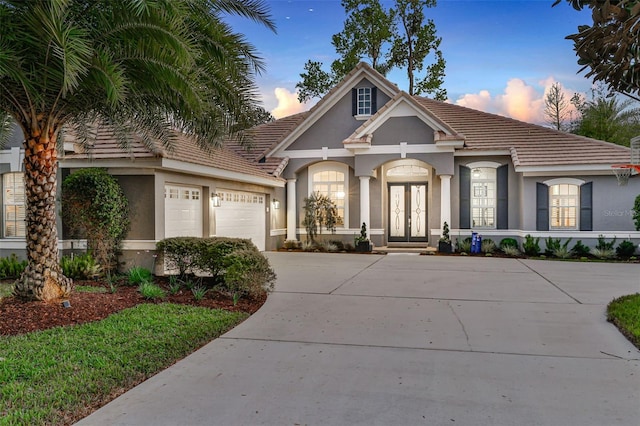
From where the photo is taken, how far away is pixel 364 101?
764 inches

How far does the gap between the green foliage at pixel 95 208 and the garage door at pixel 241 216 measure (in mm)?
3777

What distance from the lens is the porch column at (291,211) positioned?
19406 mm

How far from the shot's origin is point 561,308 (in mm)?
7887

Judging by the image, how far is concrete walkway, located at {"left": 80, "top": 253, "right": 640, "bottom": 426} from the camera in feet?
12.9

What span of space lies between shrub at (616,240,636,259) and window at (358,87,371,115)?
10.6m

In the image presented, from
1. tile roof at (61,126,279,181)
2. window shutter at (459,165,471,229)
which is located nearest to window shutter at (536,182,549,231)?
window shutter at (459,165,471,229)

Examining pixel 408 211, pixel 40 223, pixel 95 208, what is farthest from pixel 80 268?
pixel 408 211

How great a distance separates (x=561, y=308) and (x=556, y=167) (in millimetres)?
10015

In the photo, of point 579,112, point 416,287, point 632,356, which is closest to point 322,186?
point 416,287

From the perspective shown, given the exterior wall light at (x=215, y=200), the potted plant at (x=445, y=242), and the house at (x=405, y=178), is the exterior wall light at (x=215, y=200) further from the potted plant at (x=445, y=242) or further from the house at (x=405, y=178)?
the potted plant at (x=445, y=242)

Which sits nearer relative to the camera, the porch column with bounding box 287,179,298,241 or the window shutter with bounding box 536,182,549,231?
the window shutter with bounding box 536,182,549,231

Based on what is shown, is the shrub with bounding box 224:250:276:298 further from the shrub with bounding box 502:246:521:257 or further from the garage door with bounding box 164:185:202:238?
the shrub with bounding box 502:246:521:257

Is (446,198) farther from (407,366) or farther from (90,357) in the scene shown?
(90,357)

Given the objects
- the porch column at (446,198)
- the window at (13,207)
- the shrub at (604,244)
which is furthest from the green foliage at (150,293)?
the shrub at (604,244)
